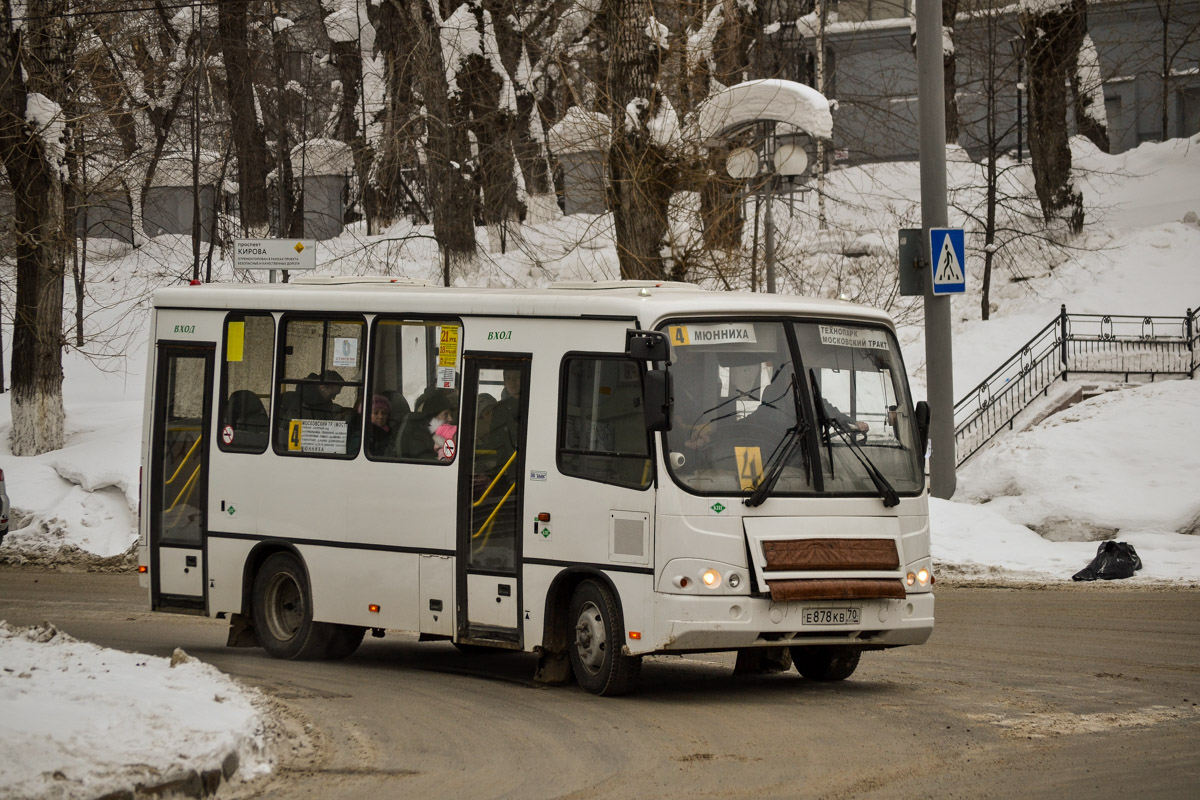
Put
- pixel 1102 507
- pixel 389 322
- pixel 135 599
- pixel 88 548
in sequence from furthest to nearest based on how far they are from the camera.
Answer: pixel 88 548 < pixel 1102 507 < pixel 135 599 < pixel 389 322

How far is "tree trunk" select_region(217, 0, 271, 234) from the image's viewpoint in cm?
3173

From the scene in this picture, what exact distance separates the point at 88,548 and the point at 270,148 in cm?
2060

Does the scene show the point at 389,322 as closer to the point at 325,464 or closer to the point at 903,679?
the point at 325,464

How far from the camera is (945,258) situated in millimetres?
17922

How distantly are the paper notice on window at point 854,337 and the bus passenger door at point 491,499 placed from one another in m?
2.09

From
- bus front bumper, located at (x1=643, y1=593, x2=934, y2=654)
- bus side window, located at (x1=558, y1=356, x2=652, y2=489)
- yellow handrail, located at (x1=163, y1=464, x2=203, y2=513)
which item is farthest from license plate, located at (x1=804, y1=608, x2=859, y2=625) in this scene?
yellow handrail, located at (x1=163, y1=464, x2=203, y2=513)

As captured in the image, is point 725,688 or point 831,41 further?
point 831,41

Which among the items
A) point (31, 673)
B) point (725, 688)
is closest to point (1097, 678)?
point (725, 688)

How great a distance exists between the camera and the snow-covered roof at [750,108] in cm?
2305

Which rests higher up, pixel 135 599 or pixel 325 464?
pixel 325 464

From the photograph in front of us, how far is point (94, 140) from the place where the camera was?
27203mm

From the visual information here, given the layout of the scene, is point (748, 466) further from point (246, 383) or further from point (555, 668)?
point (246, 383)

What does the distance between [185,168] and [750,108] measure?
853 inches

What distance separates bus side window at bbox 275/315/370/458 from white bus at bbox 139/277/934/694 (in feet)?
0.07
